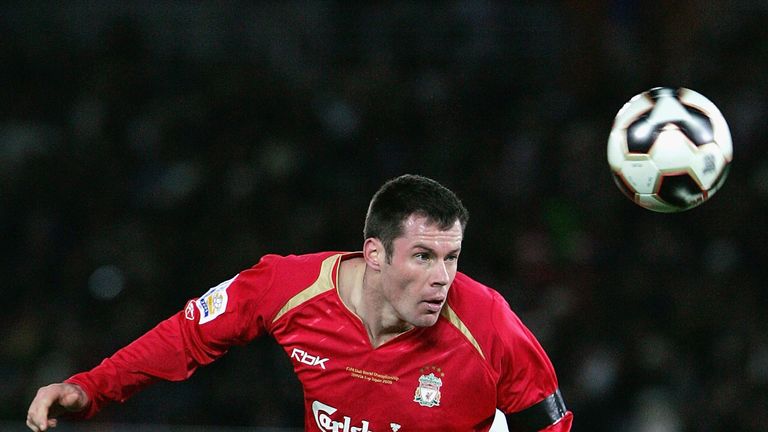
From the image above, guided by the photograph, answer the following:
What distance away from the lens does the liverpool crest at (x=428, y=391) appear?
13.3 ft

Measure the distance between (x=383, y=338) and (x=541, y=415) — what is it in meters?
0.66

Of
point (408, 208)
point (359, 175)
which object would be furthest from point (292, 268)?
point (359, 175)

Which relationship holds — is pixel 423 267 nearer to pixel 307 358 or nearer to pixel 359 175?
pixel 307 358

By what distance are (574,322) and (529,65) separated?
254 centimetres

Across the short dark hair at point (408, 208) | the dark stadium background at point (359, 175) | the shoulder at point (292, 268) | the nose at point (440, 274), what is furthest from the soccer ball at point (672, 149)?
the dark stadium background at point (359, 175)

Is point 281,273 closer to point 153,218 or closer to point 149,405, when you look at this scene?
point 149,405

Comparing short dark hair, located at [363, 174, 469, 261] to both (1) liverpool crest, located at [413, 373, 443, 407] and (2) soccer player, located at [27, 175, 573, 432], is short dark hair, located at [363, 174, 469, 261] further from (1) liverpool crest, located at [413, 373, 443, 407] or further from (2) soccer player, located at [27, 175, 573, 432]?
(1) liverpool crest, located at [413, 373, 443, 407]

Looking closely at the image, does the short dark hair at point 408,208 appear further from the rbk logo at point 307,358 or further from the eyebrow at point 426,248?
the rbk logo at point 307,358

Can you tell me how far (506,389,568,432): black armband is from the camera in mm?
3893

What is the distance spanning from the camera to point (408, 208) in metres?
3.98

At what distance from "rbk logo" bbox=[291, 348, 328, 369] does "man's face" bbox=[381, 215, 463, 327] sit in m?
0.40

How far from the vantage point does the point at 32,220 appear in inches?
334

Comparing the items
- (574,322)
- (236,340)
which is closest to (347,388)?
(236,340)

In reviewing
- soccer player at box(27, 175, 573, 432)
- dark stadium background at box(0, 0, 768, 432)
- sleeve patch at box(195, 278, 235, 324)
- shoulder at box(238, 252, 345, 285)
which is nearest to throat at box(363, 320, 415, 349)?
soccer player at box(27, 175, 573, 432)
